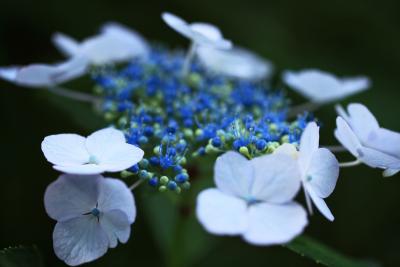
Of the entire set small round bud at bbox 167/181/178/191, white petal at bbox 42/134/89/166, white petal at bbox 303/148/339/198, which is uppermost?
white petal at bbox 303/148/339/198

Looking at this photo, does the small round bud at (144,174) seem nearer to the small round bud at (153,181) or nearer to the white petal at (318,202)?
the small round bud at (153,181)

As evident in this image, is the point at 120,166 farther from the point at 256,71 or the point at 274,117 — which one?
the point at 256,71

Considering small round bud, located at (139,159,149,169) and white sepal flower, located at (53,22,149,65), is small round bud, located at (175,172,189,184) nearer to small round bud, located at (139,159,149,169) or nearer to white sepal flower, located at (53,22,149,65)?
small round bud, located at (139,159,149,169)

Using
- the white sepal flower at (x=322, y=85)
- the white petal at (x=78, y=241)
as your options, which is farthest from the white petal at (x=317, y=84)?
the white petal at (x=78, y=241)

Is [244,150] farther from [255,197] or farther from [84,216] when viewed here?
[84,216]

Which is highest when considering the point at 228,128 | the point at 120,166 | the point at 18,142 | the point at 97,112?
the point at 228,128

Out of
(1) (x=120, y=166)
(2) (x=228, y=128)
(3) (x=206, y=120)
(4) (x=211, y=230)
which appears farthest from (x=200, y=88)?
(4) (x=211, y=230)

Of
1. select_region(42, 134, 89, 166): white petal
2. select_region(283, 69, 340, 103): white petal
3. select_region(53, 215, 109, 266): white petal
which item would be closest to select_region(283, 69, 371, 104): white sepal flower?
select_region(283, 69, 340, 103): white petal
